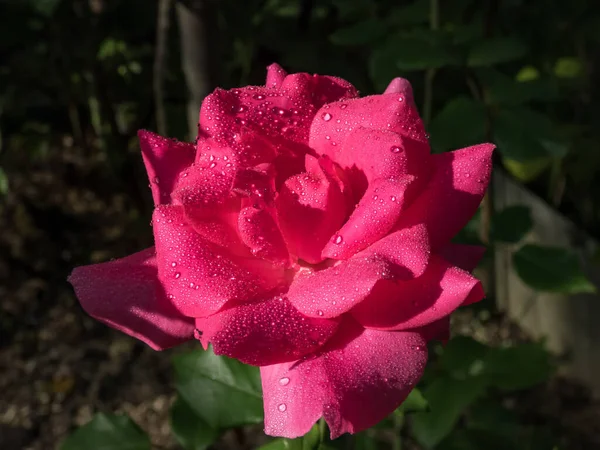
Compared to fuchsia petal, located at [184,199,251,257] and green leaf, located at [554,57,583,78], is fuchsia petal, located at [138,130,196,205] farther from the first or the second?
green leaf, located at [554,57,583,78]

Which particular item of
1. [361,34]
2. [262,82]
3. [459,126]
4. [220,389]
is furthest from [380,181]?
[262,82]

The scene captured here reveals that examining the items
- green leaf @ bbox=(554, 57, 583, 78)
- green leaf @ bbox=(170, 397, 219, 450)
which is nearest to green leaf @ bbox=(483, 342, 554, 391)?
green leaf @ bbox=(170, 397, 219, 450)

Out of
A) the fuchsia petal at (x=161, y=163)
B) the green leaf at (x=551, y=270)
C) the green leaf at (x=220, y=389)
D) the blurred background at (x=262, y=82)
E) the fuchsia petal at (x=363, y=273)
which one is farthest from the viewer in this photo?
the blurred background at (x=262, y=82)

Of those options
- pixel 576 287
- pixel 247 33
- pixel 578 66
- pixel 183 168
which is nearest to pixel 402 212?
pixel 183 168

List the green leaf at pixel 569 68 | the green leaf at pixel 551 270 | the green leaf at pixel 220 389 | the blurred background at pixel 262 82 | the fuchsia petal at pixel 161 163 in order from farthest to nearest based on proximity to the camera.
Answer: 1. the green leaf at pixel 569 68
2. the blurred background at pixel 262 82
3. the green leaf at pixel 551 270
4. the green leaf at pixel 220 389
5. the fuchsia petal at pixel 161 163

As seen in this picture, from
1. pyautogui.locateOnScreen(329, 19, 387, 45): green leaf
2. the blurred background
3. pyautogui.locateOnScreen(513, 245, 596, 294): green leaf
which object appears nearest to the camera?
pyautogui.locateOnScreen(513, 245, 596, 294): green leaf

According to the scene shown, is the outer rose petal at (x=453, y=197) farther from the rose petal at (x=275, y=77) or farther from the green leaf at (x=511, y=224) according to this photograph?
the green leaf at (x=511, y=224)

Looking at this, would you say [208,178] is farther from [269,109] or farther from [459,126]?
[459,126]

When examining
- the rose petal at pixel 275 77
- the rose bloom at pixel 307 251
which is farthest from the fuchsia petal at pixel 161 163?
the rose petal at pixel 275 77
